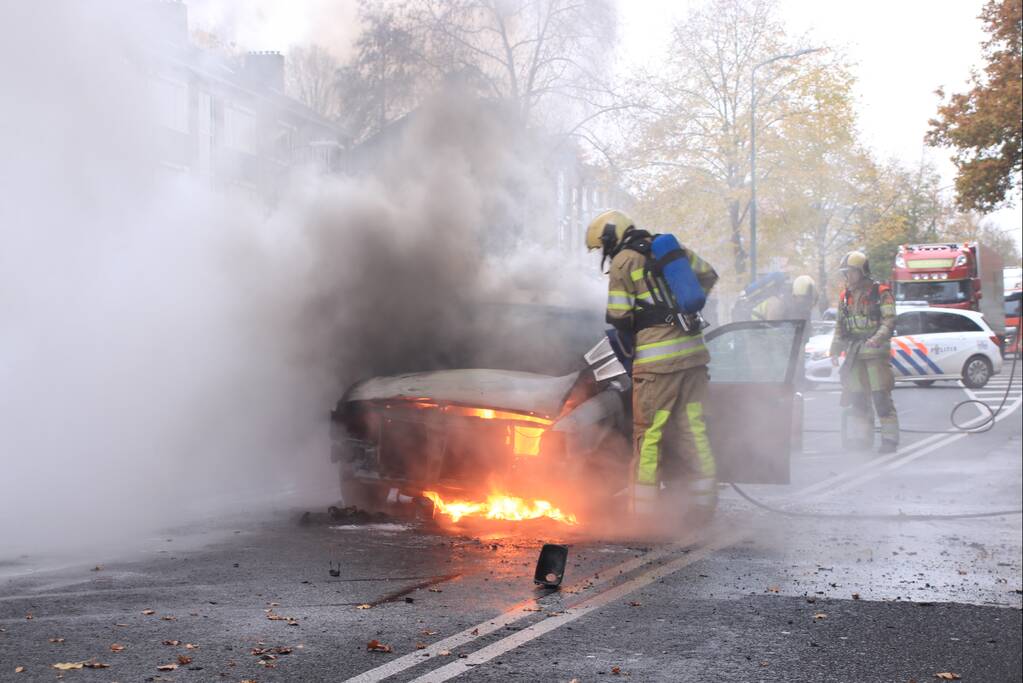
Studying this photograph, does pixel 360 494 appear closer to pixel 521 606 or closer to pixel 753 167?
pixel 521 606

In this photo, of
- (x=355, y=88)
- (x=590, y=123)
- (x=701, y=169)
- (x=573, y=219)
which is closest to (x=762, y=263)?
(x=701, y=169)

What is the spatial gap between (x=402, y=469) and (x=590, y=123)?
7.58 m

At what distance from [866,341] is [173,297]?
627 centimetres

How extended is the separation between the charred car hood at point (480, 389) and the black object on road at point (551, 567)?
4.04 feet

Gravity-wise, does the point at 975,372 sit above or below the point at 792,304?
below

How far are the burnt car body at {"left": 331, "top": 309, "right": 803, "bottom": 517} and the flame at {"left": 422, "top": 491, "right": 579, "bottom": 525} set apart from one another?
5.8 inches

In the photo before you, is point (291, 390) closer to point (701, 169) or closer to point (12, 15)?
point (12, 15)

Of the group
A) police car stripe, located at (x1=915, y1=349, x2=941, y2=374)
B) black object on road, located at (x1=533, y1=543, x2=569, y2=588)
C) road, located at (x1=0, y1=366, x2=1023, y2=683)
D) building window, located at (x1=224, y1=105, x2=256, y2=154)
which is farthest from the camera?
police car stripe, located at (x1=915, y1=349, x2=941, y2=374)

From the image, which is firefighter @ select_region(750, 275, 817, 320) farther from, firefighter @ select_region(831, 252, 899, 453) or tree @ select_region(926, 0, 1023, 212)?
tree @ select_region(926, 0, 1023, 212)

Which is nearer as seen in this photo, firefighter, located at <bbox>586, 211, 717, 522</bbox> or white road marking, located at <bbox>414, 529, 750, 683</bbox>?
white road marking, located at <bbox>414, 529, 750, 683</bbox>

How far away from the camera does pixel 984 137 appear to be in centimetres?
1844

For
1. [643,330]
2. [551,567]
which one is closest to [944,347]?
[643,330]

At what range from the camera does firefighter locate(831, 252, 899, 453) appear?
36.9 ft

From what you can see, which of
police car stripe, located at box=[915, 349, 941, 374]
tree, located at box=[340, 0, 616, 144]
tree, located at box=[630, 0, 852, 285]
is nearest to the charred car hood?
tree, located at box=[340, 0, 616, 144]
